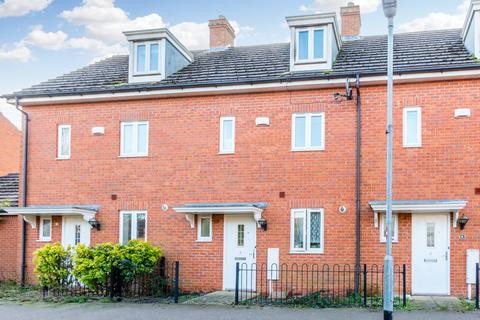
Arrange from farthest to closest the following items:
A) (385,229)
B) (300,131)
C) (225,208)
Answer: (300,131)
(225,208)
(385,229)

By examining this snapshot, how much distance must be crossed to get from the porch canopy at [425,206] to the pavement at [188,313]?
298 cm

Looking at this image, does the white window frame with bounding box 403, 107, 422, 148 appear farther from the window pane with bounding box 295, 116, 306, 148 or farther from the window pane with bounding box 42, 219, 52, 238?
the window pane with bounding box 42, 219, 52, 238

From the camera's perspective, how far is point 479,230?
15.1 m

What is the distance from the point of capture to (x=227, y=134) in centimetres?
1727

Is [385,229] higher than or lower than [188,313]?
higher

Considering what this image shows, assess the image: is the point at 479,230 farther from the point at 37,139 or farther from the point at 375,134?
the point at 37,139

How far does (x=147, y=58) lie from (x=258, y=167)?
523 centimetres

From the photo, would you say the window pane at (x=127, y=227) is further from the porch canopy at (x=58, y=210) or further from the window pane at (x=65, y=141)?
the window pane at (x=65, y=141)

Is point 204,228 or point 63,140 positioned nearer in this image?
point 204,228

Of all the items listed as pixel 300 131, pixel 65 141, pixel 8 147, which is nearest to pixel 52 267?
pixel 65 141

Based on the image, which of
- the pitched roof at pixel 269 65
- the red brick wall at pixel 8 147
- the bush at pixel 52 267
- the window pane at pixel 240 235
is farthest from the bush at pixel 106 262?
the red brick wall at pixel 8 147

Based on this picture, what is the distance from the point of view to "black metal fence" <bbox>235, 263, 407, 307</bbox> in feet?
47.8

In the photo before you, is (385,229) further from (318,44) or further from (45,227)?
(45,227)

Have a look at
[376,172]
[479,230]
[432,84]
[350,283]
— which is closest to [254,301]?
[350,283]
